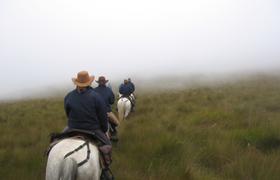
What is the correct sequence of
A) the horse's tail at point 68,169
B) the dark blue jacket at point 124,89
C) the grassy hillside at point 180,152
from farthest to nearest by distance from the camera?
the dark blue jacket at point 124,89 < the grassy hillside at point 180,152 < the horse's tail at point 68,169

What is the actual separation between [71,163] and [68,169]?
0.08 metres

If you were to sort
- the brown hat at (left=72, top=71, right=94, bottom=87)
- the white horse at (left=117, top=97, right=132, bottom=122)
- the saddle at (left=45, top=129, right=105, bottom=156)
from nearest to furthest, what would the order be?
1. the saddle at (left=45, top=129, right=105, bottom=156)
2. the brown hat at (left=72, top=71, right=94, bottom=87)
3. the white horse at (left=117, top=97, right=132, bottom=122)

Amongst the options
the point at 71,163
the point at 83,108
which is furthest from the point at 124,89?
the point at 71,163

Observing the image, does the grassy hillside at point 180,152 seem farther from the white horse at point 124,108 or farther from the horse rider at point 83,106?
the white horse at point 124,108

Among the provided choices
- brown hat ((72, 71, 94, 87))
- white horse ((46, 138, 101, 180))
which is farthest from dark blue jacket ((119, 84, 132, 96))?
white horse ((46, 138, 101, 180))

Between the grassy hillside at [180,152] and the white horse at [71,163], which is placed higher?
the white horse at [71,163]

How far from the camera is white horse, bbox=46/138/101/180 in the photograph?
198 inches

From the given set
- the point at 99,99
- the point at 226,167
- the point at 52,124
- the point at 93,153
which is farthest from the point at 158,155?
the point at 52,124

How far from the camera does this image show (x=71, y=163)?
5027 mm

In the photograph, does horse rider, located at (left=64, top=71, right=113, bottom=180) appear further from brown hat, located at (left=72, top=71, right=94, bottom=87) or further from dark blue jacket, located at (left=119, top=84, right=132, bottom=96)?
dark blue jacket, located at (left=119, top=84, right=132, bottom=96)

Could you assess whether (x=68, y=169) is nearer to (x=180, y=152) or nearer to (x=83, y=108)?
(x=83, y=108)

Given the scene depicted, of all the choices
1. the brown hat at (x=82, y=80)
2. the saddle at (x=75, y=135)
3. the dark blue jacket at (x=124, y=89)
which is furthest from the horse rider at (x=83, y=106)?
the dark blue jacket at (x=124, y=89)

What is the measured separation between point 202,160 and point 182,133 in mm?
2221

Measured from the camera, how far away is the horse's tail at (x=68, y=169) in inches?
197
